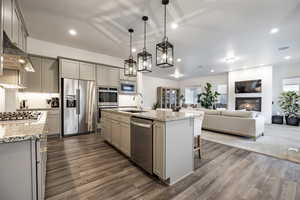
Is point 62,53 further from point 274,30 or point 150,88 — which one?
point 150,88

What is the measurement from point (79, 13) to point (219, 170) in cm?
396

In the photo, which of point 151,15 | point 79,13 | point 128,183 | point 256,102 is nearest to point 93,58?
point 79,13

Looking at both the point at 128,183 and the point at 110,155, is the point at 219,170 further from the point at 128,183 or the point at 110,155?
the point at 110,155

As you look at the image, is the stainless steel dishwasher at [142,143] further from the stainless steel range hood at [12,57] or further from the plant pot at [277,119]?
the plant pot at [277,119]

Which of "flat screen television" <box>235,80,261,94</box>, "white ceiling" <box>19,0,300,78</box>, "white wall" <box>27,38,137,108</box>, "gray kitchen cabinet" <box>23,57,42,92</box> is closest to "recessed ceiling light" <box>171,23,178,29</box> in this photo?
"white ceiling" <box>19,0,300,78</box>

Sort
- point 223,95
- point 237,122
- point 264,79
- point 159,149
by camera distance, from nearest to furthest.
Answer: point 159,149 < point 237,122 < point 264,79 < point 223,95

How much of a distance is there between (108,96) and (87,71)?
113 centimetres

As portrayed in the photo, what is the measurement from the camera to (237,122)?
4.10m

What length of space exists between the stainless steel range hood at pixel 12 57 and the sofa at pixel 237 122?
16.7 feet

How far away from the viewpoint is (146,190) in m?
1.74

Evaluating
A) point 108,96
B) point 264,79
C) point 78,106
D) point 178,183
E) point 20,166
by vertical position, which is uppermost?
point 264,79

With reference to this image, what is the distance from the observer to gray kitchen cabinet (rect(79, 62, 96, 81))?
4.39 meters

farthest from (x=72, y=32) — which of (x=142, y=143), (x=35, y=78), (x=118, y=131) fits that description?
(x=142, y=143)

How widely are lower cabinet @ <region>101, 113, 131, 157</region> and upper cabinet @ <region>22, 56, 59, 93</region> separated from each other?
7.08ft
